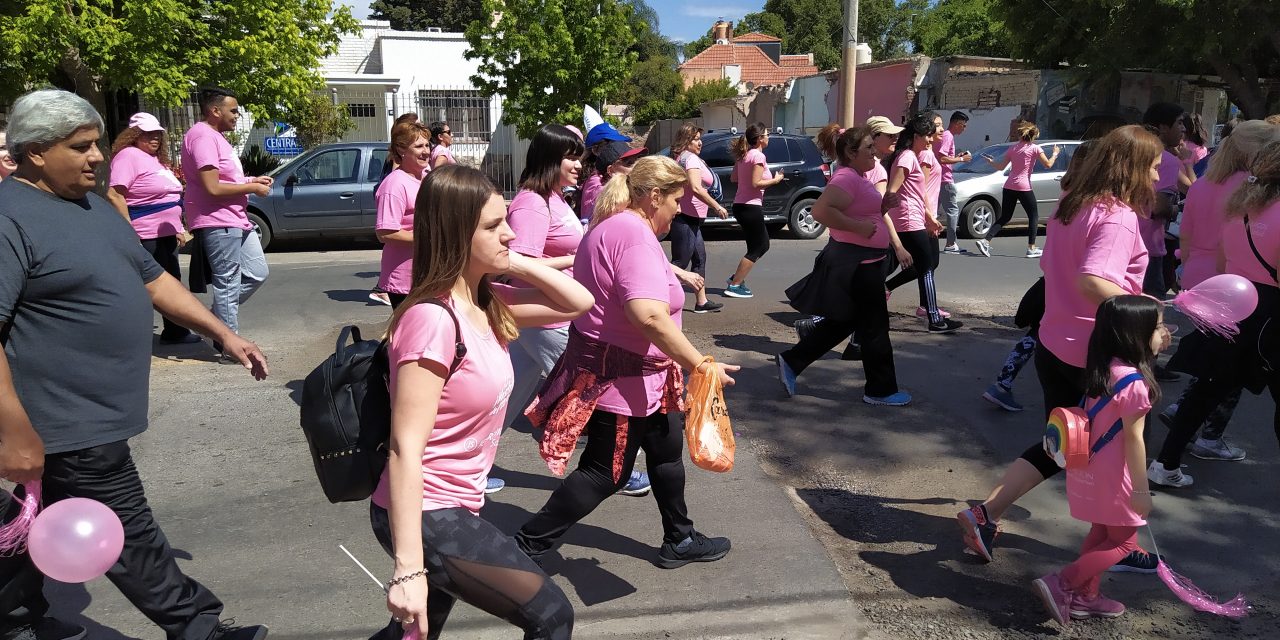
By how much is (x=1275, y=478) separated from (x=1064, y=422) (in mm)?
2391

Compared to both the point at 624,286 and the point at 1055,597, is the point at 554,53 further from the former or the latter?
the point at 1055,597

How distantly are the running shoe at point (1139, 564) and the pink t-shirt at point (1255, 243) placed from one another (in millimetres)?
1406

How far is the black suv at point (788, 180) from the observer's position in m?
14.8

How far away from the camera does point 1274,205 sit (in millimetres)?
4023

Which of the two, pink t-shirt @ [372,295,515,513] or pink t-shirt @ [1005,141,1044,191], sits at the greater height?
pink t-shirt @ [1005,141,1044,191]

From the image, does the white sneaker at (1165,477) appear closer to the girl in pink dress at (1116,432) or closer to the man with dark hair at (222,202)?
the girl in pink dress at (1116,432)

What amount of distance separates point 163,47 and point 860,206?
32.8 feet

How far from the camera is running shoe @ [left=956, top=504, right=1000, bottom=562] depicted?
383 cm

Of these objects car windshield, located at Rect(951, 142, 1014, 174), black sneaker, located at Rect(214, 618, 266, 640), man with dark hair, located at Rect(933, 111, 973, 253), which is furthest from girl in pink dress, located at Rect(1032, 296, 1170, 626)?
car windshield, located at Rect(951, 142, 1014, 174)

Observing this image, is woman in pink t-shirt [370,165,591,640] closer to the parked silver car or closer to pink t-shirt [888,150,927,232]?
pink t-shirt [888,150,927,232]

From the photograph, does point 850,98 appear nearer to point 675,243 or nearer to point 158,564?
point 675,243

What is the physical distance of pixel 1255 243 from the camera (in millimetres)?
4113

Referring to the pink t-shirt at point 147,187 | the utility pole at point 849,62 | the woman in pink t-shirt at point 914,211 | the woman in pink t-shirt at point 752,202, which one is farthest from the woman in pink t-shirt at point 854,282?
the utility pole at point 849,62

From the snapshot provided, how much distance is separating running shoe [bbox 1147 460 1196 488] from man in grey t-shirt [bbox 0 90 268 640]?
4.27 meters
